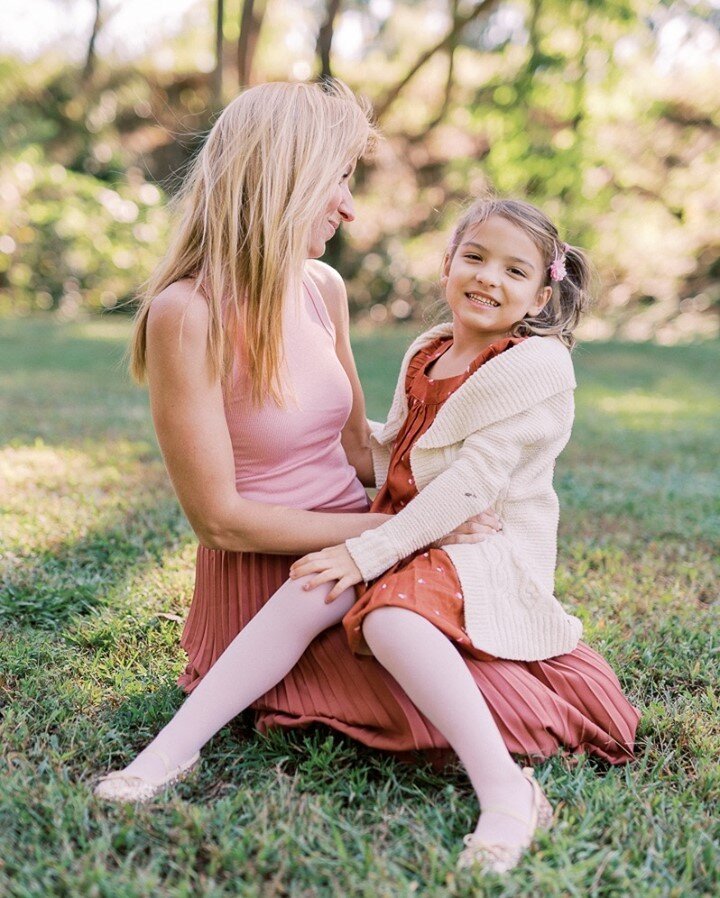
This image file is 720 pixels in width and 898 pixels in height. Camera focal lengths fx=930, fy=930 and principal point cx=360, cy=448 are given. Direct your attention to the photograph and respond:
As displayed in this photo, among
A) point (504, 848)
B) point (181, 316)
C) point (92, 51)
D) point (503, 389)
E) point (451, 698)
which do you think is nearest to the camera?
point (504, 848)

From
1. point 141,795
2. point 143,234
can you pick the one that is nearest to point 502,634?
point 141,795

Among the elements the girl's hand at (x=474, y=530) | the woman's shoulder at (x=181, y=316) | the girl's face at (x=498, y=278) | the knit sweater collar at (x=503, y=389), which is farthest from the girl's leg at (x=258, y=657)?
the girl's face at (x=498, y=278)

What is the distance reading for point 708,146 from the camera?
14.1 meters

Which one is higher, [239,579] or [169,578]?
[239,579]

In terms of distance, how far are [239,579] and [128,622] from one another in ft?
2.07

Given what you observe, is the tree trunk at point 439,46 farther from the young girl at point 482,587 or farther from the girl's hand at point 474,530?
the girl's hand at point 474,530

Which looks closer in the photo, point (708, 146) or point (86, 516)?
point (86, 516)

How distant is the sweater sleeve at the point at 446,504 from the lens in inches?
72.9

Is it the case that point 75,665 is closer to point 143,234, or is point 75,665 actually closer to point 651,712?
point 651,712

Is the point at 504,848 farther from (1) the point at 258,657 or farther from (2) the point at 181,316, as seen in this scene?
(2) the point at 181,316

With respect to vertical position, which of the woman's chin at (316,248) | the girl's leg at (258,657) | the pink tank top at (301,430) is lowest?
the girl's leg at (258,657)

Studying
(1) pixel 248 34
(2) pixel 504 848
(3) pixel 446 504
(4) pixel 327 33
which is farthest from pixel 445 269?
(1) pixel 248 34

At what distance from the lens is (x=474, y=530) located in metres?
1.91

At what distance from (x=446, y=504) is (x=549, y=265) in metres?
0.63
